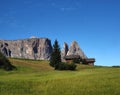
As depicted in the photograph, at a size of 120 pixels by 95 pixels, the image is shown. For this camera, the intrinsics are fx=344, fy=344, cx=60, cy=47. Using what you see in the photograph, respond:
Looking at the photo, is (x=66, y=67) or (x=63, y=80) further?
(x=66, y=67)

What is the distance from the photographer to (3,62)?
80.7 m

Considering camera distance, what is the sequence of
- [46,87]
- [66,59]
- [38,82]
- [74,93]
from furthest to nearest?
1. [66,59]
2. [38,82]
3. [46,87]
4. [74,93]

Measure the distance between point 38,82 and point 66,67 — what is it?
139 feet

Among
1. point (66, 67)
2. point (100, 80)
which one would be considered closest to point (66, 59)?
point (66, 67)

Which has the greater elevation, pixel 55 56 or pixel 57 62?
pixel 55 56

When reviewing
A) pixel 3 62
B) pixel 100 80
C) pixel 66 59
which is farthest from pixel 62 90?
pixel 66 59

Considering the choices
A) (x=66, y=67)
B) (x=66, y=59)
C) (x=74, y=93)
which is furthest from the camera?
(x=66, y=59)

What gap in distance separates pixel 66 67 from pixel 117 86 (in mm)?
45370

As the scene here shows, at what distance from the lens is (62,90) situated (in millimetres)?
38812

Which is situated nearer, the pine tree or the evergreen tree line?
the evergreen tree line

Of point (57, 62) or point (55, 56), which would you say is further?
point (55, 56)

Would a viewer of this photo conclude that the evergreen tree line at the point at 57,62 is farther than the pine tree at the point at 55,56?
No

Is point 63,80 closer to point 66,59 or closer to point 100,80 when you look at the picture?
point 100,80

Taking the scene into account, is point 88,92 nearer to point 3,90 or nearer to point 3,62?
point 3,90
